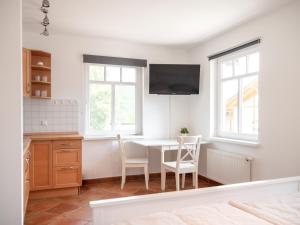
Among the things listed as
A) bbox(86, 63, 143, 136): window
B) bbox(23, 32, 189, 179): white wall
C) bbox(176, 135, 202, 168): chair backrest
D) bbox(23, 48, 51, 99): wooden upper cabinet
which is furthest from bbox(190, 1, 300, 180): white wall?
bbox(23, 48, 51, 99): wooden upper cabinet

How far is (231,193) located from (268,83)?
5.94ft

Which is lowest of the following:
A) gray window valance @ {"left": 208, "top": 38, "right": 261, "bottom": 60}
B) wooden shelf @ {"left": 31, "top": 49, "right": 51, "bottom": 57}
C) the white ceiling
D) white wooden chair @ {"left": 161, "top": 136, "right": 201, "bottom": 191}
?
white wooden chair @ {"left": 161, "top": 136, "right": 201, "bottom": 191}

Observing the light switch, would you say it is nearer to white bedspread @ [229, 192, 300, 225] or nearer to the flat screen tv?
the flat screen tv

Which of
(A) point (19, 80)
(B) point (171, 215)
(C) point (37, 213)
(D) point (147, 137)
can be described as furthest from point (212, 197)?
(D) point (147, 137)

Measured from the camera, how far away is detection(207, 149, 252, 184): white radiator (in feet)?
11.4

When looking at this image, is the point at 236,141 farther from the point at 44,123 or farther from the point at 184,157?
the point at 44,123

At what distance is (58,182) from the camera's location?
354 centimetres

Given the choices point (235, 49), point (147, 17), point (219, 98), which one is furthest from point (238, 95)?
point (147, 17)

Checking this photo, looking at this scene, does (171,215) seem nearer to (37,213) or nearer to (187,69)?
(37,213)

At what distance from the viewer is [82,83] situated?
13.9 feet

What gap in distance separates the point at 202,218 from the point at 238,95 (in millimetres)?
2843

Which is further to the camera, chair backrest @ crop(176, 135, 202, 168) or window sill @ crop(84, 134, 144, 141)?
window sill @ crop(84, 134, 144, 141)

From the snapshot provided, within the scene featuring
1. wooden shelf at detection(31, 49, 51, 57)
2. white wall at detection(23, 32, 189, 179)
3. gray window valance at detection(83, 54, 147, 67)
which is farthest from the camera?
gray window valance at detection(83, 54, 147, 67)

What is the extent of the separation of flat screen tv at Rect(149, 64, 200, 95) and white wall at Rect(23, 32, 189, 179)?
0.24m
